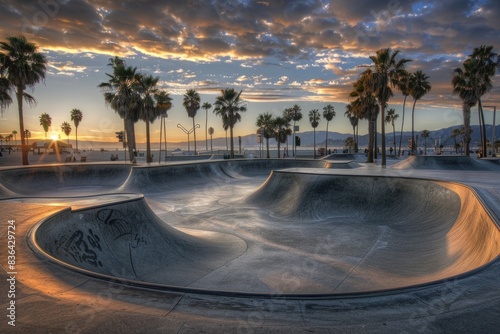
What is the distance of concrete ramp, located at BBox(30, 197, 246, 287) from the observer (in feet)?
20.0

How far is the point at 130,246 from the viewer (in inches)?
303

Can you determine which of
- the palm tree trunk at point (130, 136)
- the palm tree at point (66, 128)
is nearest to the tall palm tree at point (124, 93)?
the palm tree trunk at point (130, 136)

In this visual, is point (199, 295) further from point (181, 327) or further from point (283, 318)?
point (283, 318)

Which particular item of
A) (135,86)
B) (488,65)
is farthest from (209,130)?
(488,65)

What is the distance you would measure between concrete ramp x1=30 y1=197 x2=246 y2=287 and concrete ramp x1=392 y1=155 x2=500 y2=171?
20.6 meters

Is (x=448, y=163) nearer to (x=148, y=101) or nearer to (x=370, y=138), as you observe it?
(x=370, y=138)

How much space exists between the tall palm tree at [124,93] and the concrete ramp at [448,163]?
27627 millimetres

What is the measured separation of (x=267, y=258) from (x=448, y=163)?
74.3 ft

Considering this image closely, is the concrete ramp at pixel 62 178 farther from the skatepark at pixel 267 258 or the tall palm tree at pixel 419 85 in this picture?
the tall palm tree at pixel 419 85

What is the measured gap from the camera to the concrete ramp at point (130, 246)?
6.11 meters

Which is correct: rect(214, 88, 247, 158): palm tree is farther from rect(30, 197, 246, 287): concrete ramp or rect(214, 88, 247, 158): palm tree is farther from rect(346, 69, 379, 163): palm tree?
rect(30, 197, 246, 287): concrete ramp

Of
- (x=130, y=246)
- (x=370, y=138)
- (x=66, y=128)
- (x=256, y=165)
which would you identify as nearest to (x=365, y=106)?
(x=370, y=138)

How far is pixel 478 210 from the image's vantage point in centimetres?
726

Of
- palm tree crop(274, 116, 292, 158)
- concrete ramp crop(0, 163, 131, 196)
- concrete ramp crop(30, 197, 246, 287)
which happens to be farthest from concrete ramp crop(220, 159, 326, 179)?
palm tree crop(274, 116, 292, 158)
